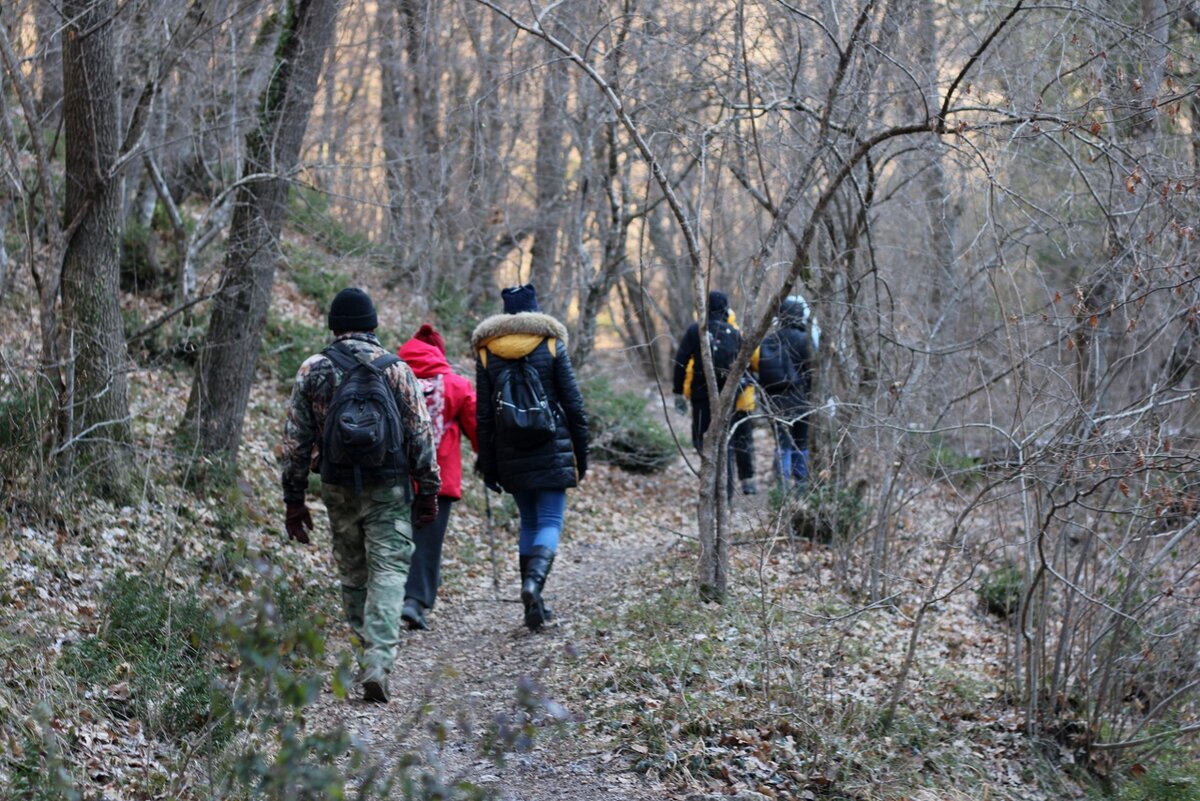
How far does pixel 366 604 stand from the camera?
6.32 meters

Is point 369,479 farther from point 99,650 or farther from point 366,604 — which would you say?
point 99,650

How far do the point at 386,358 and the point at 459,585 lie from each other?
3.46m

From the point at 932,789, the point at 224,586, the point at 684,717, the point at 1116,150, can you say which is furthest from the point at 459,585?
the point at 1116,150

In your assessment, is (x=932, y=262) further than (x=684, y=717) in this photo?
Yes

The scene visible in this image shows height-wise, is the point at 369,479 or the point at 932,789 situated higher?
the point at 369,479

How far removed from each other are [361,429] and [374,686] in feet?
A: 4.55

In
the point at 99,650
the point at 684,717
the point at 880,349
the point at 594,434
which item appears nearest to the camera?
the point at 99,650

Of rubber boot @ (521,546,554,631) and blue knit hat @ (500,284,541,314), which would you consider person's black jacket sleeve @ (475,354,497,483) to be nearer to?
blue knit hat @ (500,284,541,314)

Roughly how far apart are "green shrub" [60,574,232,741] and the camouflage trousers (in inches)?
35.4

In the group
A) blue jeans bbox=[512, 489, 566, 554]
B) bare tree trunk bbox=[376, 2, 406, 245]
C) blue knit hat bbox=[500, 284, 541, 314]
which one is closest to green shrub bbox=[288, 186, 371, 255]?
bare tree trunk bbox=[376, 2, 406, 245]

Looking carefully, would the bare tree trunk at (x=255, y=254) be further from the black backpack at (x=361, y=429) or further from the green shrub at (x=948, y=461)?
the green shrub at (x=948, y=461)

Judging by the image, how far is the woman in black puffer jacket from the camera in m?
7.69

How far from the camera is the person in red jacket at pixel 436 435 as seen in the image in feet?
25.2

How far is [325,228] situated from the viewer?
1545 centimetres
